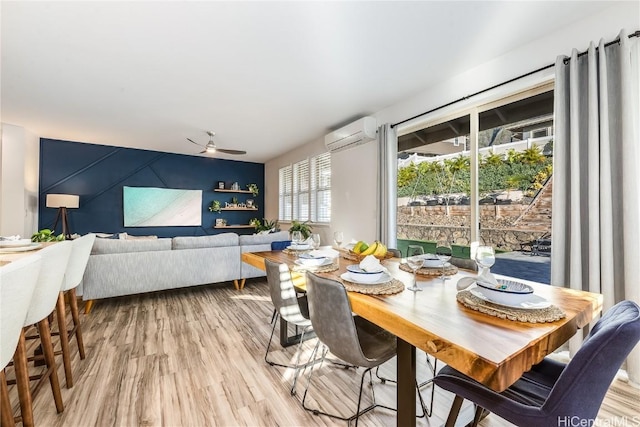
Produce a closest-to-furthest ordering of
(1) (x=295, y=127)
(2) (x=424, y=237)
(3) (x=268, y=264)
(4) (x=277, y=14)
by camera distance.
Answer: (3) (x=268, y=264), (4) (x=277, y=14), (2) (x=424, y=237), (1) (x=295, y=127)

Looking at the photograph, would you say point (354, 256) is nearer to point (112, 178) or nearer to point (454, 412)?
point (454, 412)

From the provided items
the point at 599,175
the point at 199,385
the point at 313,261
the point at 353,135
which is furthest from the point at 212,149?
the point at 599,175

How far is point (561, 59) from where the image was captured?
2.00 m

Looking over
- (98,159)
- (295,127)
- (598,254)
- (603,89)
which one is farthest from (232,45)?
(98,159)

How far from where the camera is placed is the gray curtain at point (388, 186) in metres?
3.40

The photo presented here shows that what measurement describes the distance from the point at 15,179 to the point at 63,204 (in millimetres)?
661

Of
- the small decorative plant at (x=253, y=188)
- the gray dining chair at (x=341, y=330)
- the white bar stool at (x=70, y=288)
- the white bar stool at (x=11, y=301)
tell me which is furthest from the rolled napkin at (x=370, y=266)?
the small decorative plant at (x=253, y=188)

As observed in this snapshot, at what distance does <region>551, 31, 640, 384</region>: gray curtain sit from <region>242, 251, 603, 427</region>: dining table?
868 millimetres

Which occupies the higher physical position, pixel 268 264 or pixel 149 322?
pixel 268 264

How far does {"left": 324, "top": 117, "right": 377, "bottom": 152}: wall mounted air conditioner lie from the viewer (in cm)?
366

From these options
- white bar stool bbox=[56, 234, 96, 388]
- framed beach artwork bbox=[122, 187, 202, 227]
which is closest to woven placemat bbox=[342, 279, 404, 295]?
white bar stool bbox=[56, 234, 96, 388]

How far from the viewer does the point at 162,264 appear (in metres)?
3.37

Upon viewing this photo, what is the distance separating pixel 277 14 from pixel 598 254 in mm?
2704

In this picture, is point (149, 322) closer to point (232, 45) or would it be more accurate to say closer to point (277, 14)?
point (232, 45)
